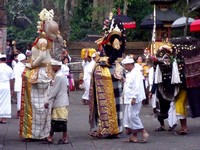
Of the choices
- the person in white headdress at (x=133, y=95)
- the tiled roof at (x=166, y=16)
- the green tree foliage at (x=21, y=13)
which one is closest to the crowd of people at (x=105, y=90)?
the person in white headdress at (x=133, y=95)

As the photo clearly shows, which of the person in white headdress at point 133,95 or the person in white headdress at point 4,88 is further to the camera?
the person in white headdress at point 4,88

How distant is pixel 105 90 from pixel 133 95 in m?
0.97

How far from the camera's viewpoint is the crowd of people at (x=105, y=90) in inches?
499

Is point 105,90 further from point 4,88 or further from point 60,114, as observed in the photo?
point 4,88

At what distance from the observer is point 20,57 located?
56.3 ft

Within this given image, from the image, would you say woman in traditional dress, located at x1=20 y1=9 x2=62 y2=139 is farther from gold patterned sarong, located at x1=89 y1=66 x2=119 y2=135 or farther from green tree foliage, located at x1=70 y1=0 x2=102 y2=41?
green tree foliage, located at x1=70 y1=0 x2=102 y2=41

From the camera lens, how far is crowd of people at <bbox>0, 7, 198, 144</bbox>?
41.6 ft

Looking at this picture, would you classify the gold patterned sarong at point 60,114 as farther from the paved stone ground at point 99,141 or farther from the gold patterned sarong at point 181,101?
the gold patterned sarong at point 181,101

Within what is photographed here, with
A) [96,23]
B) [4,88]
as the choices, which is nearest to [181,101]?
[4,88]

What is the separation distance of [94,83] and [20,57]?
421 cm

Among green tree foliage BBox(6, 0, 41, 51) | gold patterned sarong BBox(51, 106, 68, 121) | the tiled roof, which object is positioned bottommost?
gold patterned sarong BBox(51, 106, 68, 121)

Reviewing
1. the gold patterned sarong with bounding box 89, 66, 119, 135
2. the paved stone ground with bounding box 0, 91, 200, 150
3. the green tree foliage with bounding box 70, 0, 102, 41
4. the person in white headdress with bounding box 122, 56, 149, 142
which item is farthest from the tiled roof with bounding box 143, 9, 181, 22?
the person in white headdress with bounding box 122, 56, 149, 142

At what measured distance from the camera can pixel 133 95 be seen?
1258 cm

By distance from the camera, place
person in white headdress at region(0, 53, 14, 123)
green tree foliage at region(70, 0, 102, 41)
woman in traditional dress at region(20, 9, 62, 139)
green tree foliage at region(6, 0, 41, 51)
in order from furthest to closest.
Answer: green tree foliage at region(6, 0, 41, 51), green tree foliage at region(70, 0, 102, 41), person in white headdress at region(0, 53, 14, 123), woman in traditional dress at region(20, 9, 62, 139)
